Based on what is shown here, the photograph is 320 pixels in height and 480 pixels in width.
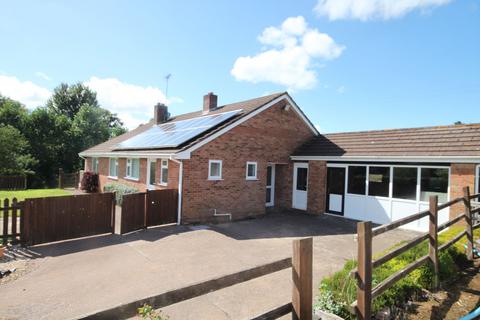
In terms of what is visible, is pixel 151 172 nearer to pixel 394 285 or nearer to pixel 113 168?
pixel 113 168

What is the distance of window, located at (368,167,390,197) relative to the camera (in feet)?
38.9

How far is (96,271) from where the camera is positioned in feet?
21.1

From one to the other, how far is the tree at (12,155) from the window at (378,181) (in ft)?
92.8

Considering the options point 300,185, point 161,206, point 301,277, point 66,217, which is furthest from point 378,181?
point 66,217

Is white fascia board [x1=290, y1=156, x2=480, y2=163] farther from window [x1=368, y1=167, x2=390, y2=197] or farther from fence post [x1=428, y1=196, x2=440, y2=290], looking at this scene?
fence post [x1=428, y1=196, x2=440, y2=290]

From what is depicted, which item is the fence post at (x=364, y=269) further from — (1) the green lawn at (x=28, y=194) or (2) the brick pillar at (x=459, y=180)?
(1) the green lawn at (x=28, y=194)

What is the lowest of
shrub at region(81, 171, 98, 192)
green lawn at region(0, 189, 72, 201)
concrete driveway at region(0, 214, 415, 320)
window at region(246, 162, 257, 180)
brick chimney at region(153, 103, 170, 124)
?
green lawn at region(0, 189, 72, 201)

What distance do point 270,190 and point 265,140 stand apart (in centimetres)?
307

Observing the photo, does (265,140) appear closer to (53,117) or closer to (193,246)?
(193,246)

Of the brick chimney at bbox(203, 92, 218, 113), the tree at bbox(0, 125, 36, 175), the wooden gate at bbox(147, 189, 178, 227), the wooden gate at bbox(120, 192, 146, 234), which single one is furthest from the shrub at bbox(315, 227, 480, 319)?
the tree at bbox(0, 125, 36, 175)

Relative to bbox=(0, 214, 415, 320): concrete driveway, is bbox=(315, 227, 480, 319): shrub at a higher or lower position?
higher

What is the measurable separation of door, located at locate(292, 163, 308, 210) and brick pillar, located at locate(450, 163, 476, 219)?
615 cm

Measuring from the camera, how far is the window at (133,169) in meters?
15.8

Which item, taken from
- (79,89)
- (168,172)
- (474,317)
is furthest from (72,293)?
(79,89)
